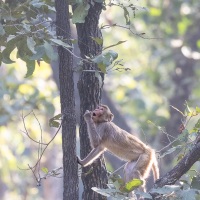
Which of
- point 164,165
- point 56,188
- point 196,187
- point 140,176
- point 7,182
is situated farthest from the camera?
point 7,182

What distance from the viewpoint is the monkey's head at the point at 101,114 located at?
518cm

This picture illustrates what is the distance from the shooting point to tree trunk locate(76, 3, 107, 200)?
493 centimetres

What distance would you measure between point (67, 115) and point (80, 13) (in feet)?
2.31

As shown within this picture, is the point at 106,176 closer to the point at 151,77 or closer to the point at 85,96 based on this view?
the point at 85,96

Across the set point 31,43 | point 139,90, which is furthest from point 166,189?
point 139,90

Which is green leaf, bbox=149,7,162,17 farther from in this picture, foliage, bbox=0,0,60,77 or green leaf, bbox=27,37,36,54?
green leaf, bbox=27,37,36,54

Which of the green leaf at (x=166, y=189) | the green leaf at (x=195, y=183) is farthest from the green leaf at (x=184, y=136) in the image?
the green leaf at (x=166, y=189)

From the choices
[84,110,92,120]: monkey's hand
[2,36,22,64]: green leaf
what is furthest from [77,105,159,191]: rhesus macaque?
[2,36,22,64]: green leaf

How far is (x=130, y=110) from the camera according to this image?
474 inches

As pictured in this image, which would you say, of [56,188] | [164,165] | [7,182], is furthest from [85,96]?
[7,182]

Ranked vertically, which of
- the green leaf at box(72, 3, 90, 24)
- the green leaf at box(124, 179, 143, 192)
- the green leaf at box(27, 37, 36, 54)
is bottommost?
the green leaf at box(124, 179, 143, 192)

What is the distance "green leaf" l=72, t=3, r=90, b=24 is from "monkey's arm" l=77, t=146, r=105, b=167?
0.98 meters

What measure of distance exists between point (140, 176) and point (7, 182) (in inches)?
357

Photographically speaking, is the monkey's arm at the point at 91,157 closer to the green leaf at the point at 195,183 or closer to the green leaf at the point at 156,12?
the green leaf at the point at 195,183
